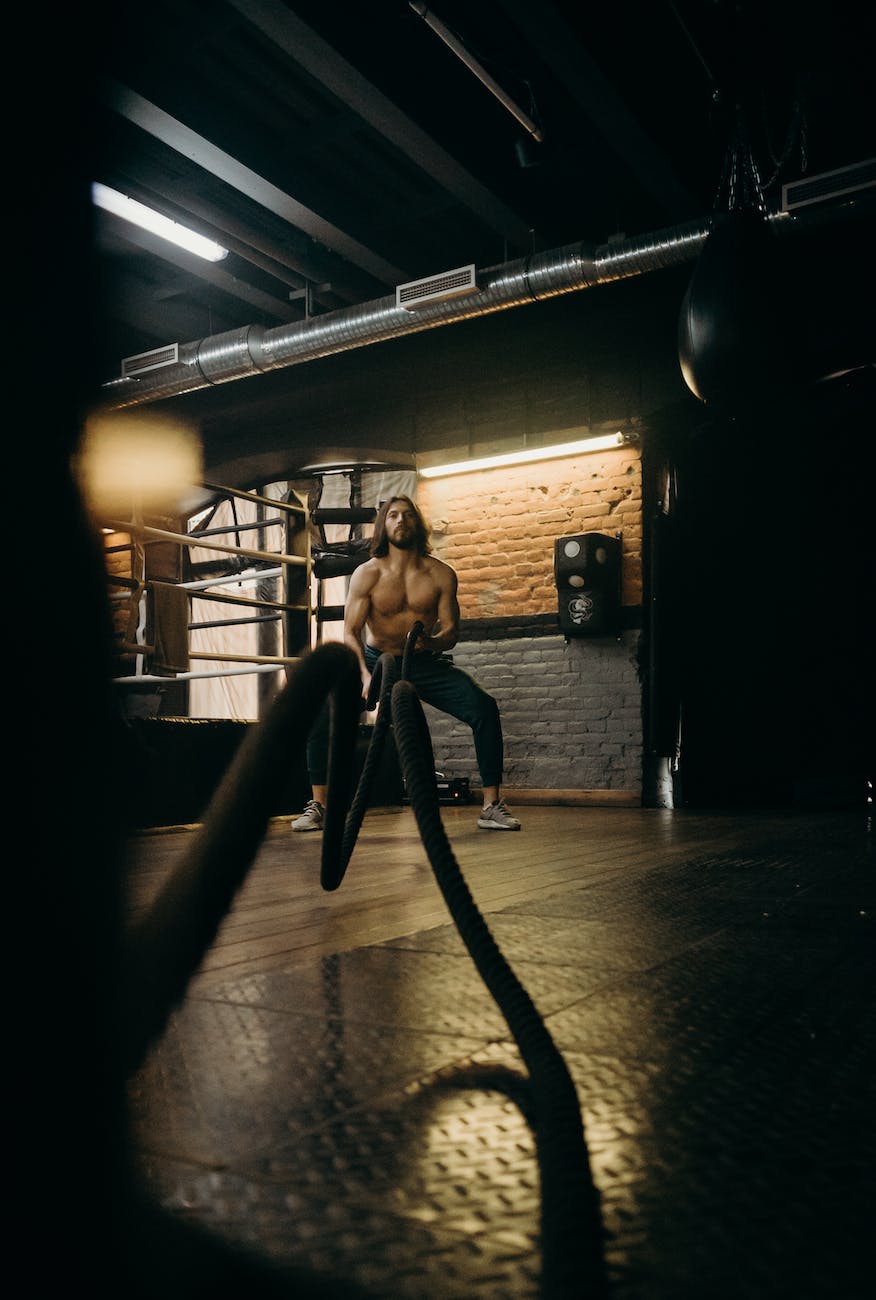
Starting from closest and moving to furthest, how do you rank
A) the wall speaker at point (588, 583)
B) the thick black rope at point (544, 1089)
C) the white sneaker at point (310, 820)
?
1. the thick black rope at point (544, 1089)
2. the white sneaker at point (310, 820)
3. the wall speaker at point (588, 583)

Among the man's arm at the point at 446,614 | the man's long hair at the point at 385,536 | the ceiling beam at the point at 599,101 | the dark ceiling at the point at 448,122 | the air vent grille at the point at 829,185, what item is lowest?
the man's arm at the point at 446,614

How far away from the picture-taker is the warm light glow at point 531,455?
6.58 m

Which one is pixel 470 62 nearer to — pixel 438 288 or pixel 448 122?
pixel 448 122

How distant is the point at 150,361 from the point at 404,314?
2.13 meters

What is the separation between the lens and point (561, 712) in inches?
259

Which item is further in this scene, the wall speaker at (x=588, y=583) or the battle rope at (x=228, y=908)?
the wall speaker at (x=588, y=583)

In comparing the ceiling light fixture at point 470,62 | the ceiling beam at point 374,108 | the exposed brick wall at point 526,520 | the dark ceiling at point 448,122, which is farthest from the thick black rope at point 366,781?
the exposed brick wall at point 526,520

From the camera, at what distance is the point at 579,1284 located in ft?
1.57

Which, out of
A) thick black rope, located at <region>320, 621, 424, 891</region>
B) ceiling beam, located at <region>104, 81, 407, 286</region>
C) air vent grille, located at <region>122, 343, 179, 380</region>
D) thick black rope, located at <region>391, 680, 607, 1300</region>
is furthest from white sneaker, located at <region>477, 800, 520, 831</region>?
air vent grille, located at <region>122, 343, 179, 380</region>

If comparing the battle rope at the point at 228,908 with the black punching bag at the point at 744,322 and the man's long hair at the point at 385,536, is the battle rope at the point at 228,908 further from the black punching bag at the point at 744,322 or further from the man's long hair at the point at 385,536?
the man's long hair at the point at 385,536

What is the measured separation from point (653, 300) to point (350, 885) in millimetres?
5174

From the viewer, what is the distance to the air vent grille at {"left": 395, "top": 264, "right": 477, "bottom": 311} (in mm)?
5402

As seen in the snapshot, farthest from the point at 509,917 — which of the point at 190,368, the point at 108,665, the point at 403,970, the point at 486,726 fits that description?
the point at 190,368

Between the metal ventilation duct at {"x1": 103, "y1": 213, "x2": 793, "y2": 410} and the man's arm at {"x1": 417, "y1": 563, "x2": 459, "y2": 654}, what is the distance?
2.14 metres
